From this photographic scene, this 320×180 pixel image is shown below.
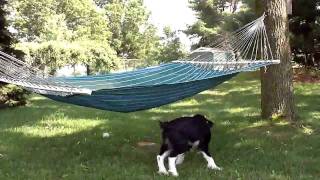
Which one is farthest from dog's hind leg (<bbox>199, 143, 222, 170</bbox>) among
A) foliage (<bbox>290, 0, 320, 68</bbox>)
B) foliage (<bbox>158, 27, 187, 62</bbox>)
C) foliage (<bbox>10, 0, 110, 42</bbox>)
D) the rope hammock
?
foliage (<bbox>10, 0, 110, 42</bbox>)

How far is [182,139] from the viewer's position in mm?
4398

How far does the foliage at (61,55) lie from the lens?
19234mm

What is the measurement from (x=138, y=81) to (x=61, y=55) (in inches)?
595

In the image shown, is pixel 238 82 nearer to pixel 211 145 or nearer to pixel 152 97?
pixel 211 145

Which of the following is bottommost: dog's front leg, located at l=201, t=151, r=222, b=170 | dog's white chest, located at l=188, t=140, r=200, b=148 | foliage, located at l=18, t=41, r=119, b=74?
dog's front leg, located at l=201, t=151, r=222, b=170

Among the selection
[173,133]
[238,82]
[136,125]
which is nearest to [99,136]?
[136,125]

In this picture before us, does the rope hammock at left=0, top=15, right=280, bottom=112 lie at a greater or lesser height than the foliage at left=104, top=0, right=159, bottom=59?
lesser

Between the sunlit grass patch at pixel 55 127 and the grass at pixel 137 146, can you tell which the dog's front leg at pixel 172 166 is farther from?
the sunlit grass patch at pixel 55 127

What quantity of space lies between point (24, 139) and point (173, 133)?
243 centimetres

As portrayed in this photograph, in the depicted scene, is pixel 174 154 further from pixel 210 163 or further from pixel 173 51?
pixel 173 51

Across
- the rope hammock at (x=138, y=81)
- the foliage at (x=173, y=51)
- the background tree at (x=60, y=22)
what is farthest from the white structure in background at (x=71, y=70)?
the rope hammock at (x=138, y=81)

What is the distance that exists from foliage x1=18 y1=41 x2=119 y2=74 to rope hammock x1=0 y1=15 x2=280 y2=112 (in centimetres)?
1373

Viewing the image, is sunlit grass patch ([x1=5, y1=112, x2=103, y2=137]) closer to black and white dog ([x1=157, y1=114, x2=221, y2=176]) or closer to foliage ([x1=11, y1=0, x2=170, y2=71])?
black and white dog ([x1=157, y1=114, x2=221, y2=176])

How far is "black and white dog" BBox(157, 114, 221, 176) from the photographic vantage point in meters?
4.38
